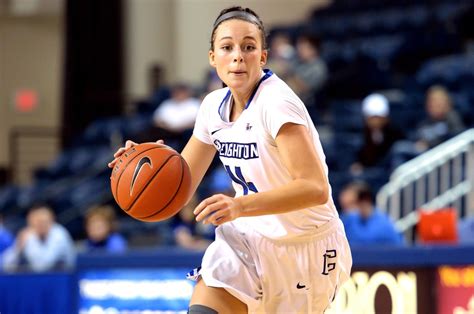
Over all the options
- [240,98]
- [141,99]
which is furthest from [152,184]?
[141,99]

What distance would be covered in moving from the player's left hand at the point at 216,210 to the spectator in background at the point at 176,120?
317 inches

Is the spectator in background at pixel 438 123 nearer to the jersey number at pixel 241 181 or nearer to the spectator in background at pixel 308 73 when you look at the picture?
the spectator in background at pixel 308 73

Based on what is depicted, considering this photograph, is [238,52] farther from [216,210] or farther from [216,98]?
[216,210]

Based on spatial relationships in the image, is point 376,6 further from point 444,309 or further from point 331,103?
point 444,309

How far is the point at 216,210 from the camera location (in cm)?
345

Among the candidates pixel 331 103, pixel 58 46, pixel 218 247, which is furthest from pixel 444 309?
pixel 58 46

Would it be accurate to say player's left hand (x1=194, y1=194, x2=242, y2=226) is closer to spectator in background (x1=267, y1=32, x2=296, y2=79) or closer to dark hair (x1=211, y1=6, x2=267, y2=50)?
dark hair (x1=211, y1=6, x2=267, y2=50)

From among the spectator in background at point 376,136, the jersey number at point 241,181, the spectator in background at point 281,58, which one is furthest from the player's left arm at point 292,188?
the spectator in background at point 281,58

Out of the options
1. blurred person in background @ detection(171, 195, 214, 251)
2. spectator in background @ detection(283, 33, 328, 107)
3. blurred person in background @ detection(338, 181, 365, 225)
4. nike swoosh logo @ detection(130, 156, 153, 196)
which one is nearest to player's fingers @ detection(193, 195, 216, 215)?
nike swoosh logo @ detection(130, 156, 153, 196)

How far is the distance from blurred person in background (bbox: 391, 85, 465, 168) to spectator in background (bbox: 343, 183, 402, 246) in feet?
5.15

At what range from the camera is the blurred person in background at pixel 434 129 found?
378 inches

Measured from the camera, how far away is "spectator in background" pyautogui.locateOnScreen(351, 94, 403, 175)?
32.4 feet

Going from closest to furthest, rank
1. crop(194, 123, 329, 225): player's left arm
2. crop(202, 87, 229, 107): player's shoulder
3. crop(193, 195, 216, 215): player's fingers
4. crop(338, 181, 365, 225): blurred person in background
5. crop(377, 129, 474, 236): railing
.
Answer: crop(193, 195, 216, 215): player's fingers < crop(194, 123, 329, 225): player's left arm < crop(202, 87, 229, 107): player's shoulder < crop(338, 181, 365, 225): blurred person in background < crop(377, 129, 474, 236): railing

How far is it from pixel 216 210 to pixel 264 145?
23.4 inches
